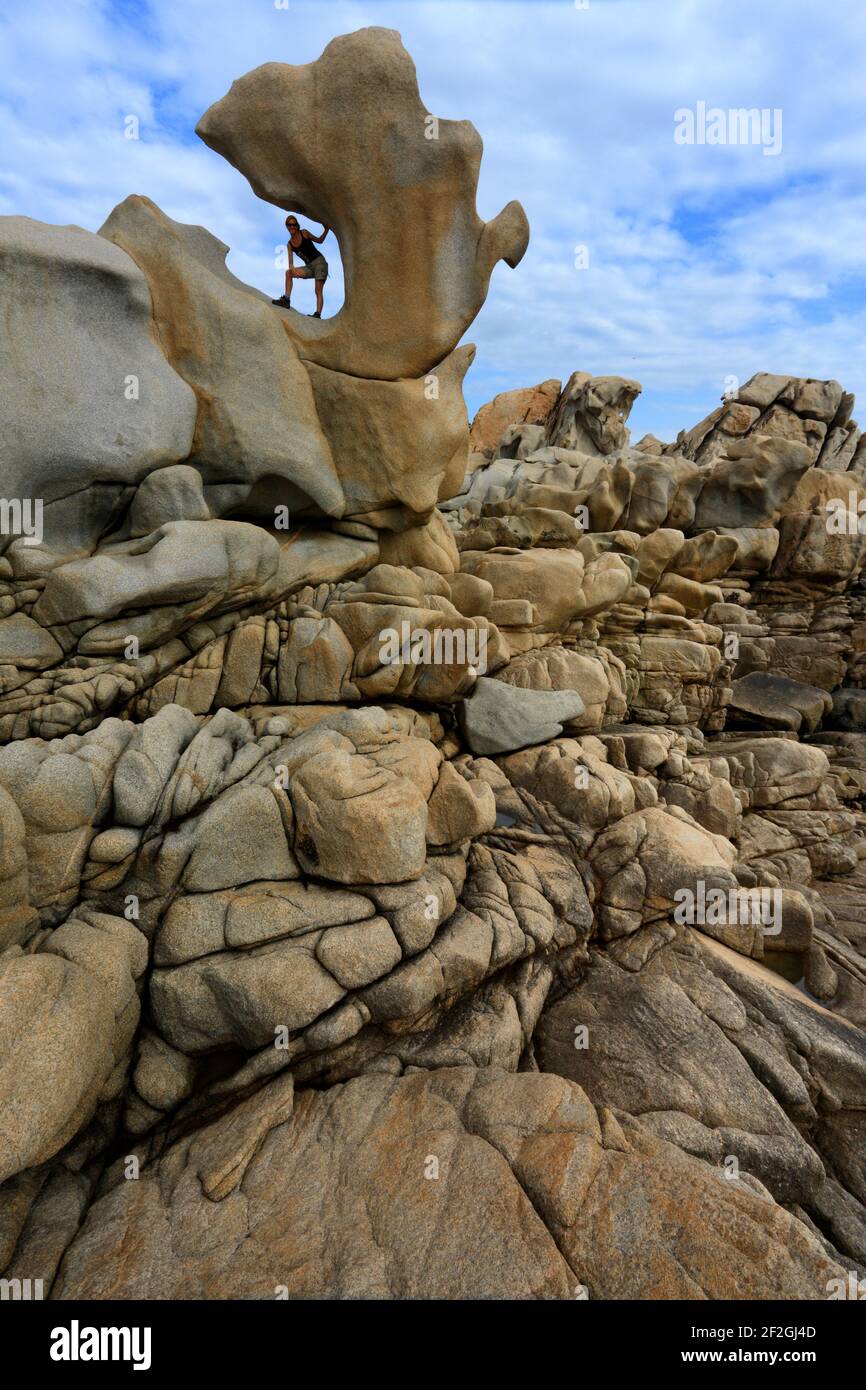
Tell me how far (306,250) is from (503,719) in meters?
9.09

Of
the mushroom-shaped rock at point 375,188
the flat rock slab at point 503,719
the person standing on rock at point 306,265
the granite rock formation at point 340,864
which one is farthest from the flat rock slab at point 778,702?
the person standing on rock at point 306,265

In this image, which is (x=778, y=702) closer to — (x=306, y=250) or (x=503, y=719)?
(x=503, y=719)

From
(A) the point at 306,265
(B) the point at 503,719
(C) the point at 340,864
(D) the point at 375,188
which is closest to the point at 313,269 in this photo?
(A) the point at 306,265

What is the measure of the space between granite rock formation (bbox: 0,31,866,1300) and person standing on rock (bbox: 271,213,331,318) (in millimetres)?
508

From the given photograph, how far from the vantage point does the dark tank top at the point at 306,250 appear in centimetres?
1102

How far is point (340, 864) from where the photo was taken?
22.8ft

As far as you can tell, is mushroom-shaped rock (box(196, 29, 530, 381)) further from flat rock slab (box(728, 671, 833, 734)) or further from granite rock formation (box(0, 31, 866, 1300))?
flat rock slab (box(728, 671, 833, 734))

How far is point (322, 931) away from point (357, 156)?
11.2 metres

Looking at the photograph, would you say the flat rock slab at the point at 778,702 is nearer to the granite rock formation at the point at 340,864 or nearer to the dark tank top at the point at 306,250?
the granite rock formation at the point at 340,864

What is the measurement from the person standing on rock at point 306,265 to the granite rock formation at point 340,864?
51 cm

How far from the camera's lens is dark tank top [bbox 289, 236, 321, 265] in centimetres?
1102

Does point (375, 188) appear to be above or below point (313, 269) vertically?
above

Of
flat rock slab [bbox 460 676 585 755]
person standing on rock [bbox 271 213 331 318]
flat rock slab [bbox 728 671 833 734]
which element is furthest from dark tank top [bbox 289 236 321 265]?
flat rock slab [bbox 728 671 833 734]

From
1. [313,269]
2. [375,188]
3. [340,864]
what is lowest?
[340,864]
